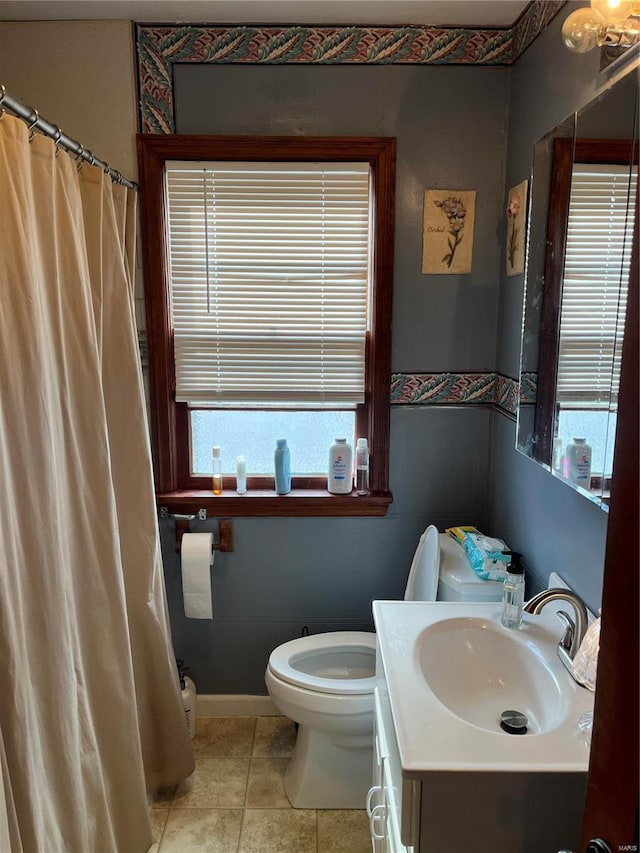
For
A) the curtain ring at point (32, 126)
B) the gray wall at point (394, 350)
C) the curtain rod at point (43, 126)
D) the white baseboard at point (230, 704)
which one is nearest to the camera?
the curtain rod at point (43, 126)

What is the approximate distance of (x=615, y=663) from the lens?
23.4 inches

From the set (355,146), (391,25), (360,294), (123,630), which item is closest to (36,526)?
(123,630)

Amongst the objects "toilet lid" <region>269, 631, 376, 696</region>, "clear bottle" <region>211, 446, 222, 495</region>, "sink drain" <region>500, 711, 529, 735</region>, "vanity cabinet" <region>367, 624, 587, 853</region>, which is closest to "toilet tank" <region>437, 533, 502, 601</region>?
"toilet lid" <region>269, 631, 376, 696</region>

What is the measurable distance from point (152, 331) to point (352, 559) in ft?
3.71

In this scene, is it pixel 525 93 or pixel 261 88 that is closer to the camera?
pixel 525 93

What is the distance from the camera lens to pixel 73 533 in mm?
1449

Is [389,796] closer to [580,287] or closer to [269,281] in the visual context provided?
[580,287]

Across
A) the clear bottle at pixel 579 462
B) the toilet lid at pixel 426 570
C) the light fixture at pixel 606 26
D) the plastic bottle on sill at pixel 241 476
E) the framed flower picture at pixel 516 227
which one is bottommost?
the toilet lid at pixel 426 570

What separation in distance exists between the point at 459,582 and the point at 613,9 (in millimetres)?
1453

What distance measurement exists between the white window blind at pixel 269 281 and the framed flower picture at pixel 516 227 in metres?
0.48

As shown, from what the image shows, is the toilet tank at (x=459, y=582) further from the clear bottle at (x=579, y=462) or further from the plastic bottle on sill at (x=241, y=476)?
the plastic bottle on sill at (x=241, y=476)

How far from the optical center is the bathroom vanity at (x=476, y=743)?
103cm

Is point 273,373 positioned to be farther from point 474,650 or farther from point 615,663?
point 615,663

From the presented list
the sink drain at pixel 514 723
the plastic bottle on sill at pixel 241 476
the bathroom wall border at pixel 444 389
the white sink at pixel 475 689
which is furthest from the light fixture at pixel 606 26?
the plastic bottle on sill at pixel 241 476
